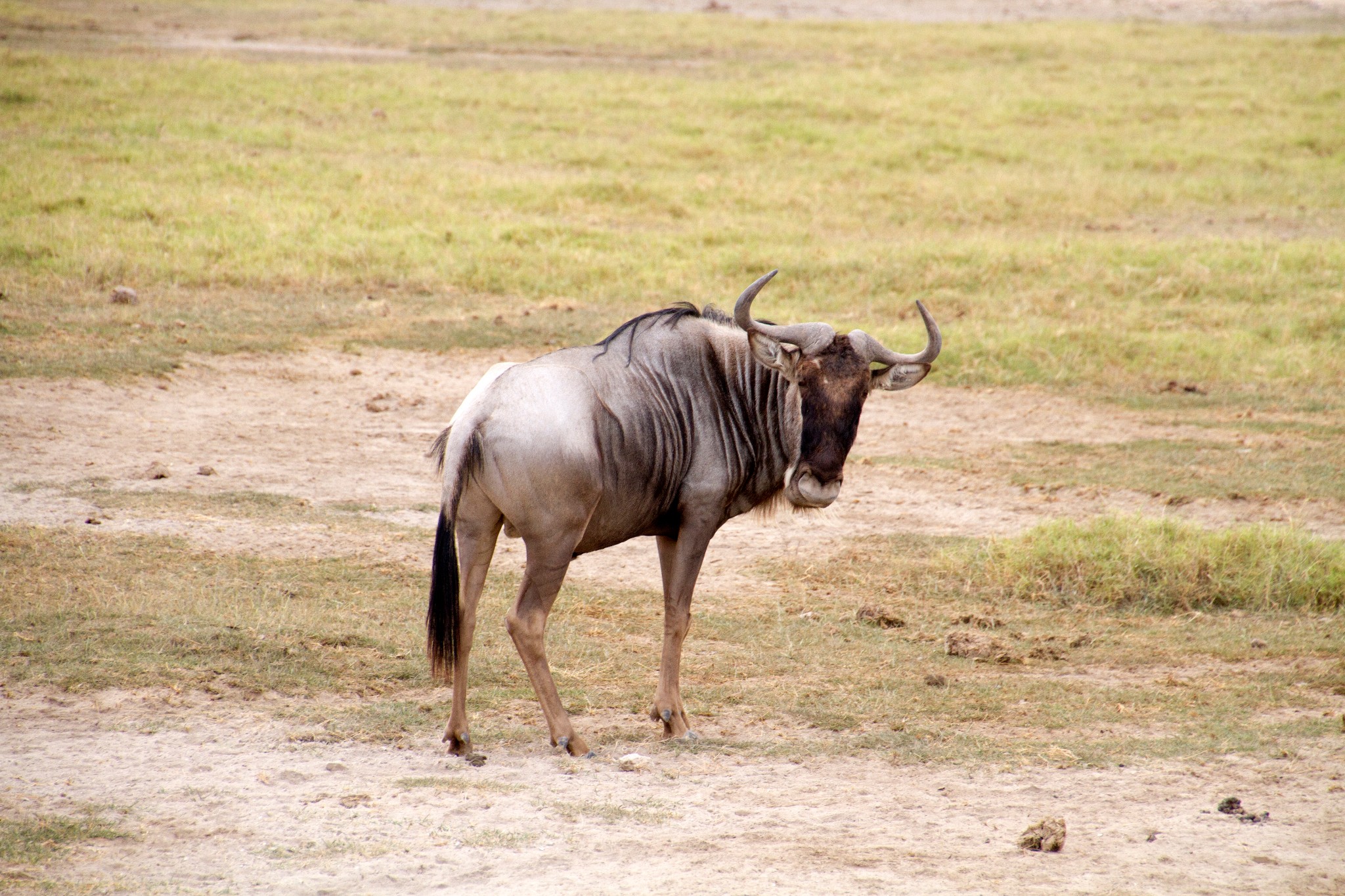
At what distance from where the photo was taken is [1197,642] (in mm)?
6617

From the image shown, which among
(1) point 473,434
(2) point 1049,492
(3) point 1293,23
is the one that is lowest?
(2) point 1049,492

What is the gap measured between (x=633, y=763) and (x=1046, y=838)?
4.88ft

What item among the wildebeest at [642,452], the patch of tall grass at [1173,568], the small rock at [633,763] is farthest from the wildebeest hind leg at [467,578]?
the patch of tall grass at [1173,568]

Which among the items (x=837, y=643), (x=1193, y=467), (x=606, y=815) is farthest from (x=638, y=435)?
(x=1193, y=467)

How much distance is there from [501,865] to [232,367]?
724 centimetres

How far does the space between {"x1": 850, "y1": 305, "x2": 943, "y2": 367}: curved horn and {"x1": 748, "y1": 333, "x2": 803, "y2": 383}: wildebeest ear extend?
0.23 metres

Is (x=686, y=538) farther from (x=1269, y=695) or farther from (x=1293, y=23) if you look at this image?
(x=1293, y=23)

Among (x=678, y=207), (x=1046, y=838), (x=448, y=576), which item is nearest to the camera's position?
(x=1046, y=838)

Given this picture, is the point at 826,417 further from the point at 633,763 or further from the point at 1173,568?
the point at 1173,568

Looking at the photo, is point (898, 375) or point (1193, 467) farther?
point (1193, 467)

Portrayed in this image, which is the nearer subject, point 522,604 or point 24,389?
point 522,604

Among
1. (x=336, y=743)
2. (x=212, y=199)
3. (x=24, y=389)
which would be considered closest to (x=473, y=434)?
(x=336, y=743)

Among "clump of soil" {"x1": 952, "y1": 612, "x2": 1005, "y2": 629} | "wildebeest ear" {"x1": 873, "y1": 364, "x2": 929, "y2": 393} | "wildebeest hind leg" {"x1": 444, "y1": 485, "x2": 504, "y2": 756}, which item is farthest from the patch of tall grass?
"wildebeest hind leg" {"x1": 444, "y1": 485, "x2": 504, "y2": 756}

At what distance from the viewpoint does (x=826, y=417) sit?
5320 millimetres
